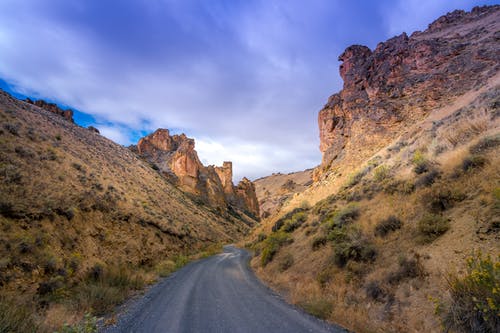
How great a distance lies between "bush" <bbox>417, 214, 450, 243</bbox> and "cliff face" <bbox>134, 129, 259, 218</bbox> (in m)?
69.9

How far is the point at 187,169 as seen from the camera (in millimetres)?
77250

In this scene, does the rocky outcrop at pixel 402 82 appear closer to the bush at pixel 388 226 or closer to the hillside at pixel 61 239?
the bush at pixel 388 226

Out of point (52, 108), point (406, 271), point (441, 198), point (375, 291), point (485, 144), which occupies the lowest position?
point (375, 291)

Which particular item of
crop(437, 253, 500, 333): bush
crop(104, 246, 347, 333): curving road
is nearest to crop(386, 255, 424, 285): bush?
crop(437, 253, 500, 333): bush

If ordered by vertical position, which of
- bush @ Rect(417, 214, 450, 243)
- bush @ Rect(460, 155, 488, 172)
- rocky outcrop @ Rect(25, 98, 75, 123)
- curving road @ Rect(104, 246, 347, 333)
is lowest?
curving road @ Rect(104, 246, 347, 333)

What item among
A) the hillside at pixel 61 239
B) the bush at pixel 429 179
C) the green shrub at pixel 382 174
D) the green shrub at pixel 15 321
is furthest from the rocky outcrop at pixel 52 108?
the bush at pixel 429 179

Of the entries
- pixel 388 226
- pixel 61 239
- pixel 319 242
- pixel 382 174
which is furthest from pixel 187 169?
pixel 388 226

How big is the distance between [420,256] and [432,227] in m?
0.97

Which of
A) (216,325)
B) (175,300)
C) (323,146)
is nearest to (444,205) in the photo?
(216,325)

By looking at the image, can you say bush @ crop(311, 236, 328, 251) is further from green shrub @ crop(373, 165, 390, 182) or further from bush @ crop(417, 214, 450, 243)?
green shrub @ crop(373, 165, 390, 182)

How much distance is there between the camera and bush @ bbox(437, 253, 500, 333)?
3297mm

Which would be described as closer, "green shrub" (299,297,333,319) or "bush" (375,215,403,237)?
"green shrub" (299,297,333,319)

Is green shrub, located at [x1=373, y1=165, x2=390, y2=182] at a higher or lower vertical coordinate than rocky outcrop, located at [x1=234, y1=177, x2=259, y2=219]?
lower

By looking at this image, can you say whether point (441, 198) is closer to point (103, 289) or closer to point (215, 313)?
point (215, 313)
